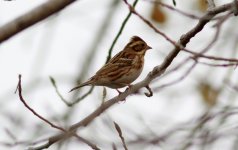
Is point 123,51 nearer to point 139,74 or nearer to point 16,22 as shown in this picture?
point 139,74

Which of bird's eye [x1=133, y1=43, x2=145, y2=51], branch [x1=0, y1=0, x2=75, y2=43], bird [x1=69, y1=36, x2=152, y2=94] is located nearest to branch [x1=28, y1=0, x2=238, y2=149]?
branch [x1=0, y1=0, x2=75, y2=43]

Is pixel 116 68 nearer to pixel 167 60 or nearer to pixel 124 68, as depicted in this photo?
pixel 124 68

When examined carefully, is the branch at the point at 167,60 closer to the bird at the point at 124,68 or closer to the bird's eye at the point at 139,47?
the bird at the point at 124,68

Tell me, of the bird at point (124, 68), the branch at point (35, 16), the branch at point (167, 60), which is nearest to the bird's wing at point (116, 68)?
the bird at point (124, 68)

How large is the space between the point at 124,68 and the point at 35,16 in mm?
3301

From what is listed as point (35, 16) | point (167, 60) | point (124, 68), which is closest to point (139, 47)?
point (124, 68)

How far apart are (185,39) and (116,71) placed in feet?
8.48

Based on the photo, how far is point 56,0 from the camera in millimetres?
3016

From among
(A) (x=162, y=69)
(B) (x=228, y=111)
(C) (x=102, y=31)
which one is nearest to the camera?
(A) (x=162, y=69)

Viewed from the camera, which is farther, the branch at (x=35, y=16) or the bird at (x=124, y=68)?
the bird at (x=124, y=68)

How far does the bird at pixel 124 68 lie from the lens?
19.7 ft

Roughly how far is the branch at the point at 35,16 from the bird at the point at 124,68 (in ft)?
8.90

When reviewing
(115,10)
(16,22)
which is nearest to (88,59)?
(115,10)

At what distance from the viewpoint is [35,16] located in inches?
117
